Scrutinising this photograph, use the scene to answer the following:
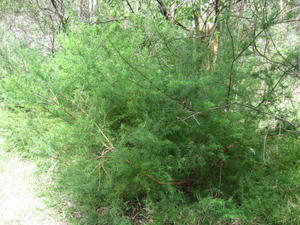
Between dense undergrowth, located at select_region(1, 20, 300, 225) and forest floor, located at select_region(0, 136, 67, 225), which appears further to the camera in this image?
forest floor, located at select_region(0, 136, 67, 225)

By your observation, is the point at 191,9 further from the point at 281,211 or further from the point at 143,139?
the point at 281,211

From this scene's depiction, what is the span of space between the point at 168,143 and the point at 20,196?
168 centimetres

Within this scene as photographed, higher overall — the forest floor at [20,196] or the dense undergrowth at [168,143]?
the dense undergrowth at [168,143]

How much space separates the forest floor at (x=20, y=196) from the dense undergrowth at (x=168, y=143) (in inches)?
11.4

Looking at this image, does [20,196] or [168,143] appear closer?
[168,143]

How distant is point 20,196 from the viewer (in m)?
2.43

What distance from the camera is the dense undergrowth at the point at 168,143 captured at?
163 centimetres

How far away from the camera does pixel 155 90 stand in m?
1.62

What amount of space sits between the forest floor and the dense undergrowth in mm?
290

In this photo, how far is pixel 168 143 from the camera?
1.60 metres

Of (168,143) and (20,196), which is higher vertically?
(168,143)

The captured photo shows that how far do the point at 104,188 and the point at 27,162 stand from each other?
1662 mm

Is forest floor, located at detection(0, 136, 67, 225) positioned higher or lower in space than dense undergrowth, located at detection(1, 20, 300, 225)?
lower

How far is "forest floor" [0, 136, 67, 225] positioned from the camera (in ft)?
6.97
